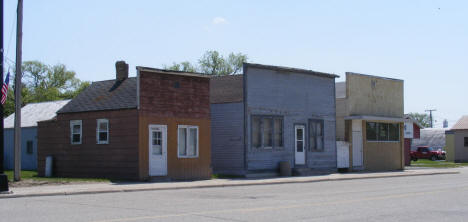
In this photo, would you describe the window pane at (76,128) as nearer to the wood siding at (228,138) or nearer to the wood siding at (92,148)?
the wood siding at (92,148)

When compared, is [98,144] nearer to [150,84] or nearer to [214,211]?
[150,84]

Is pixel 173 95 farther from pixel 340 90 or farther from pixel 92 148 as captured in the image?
pixel 340 90

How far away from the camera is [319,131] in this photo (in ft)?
110

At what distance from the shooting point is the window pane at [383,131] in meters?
38.5

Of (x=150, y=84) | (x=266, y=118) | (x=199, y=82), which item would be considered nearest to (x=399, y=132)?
(x=266, y=118)

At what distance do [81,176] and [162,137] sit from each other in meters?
4.23

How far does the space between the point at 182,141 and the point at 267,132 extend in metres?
5.84

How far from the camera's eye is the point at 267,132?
101ft

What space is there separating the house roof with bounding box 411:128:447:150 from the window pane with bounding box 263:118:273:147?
52614 mm

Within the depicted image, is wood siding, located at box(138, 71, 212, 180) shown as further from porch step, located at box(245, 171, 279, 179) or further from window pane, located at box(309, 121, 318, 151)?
window pane, located at box(309, 121, 318, 151)

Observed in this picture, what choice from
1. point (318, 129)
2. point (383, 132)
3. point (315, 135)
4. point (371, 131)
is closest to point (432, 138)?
point (383, 132)

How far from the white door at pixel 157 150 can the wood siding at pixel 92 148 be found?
2.43 feet

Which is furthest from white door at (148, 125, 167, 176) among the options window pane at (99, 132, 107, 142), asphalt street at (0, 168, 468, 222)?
asphalt street at (0, 168, 468, 222)

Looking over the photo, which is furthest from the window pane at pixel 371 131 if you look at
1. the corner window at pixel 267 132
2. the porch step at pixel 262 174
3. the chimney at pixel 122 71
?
the chimney at pixel 122 71
